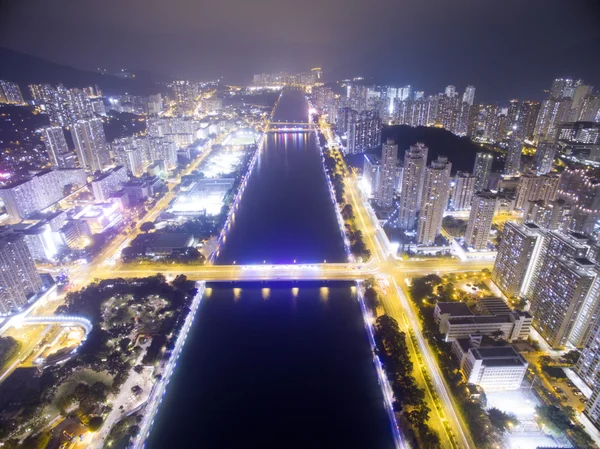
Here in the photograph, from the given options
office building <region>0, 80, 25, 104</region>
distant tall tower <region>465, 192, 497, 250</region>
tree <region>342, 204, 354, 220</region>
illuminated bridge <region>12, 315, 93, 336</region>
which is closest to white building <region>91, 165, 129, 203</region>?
illuminated bridge <region>12, 315, 93, 336</region>

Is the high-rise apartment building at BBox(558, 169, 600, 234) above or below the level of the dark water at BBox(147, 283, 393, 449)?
above

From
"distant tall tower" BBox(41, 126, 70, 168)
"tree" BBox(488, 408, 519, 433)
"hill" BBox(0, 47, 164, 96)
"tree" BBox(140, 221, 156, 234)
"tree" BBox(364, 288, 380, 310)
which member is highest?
"hill" BBox(0, 47, 164, 96)

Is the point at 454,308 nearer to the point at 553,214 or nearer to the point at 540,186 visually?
the point at 553,214

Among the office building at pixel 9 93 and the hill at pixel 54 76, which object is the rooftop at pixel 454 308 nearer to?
the office building at pixel 9 93

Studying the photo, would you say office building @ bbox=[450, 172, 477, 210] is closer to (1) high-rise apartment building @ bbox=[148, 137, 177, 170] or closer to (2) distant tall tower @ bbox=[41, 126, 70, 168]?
(1) high-rise apartment building @ bbox=[148, 137, 177, 170]

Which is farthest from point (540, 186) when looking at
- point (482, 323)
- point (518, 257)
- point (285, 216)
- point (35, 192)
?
point (35, 192)
